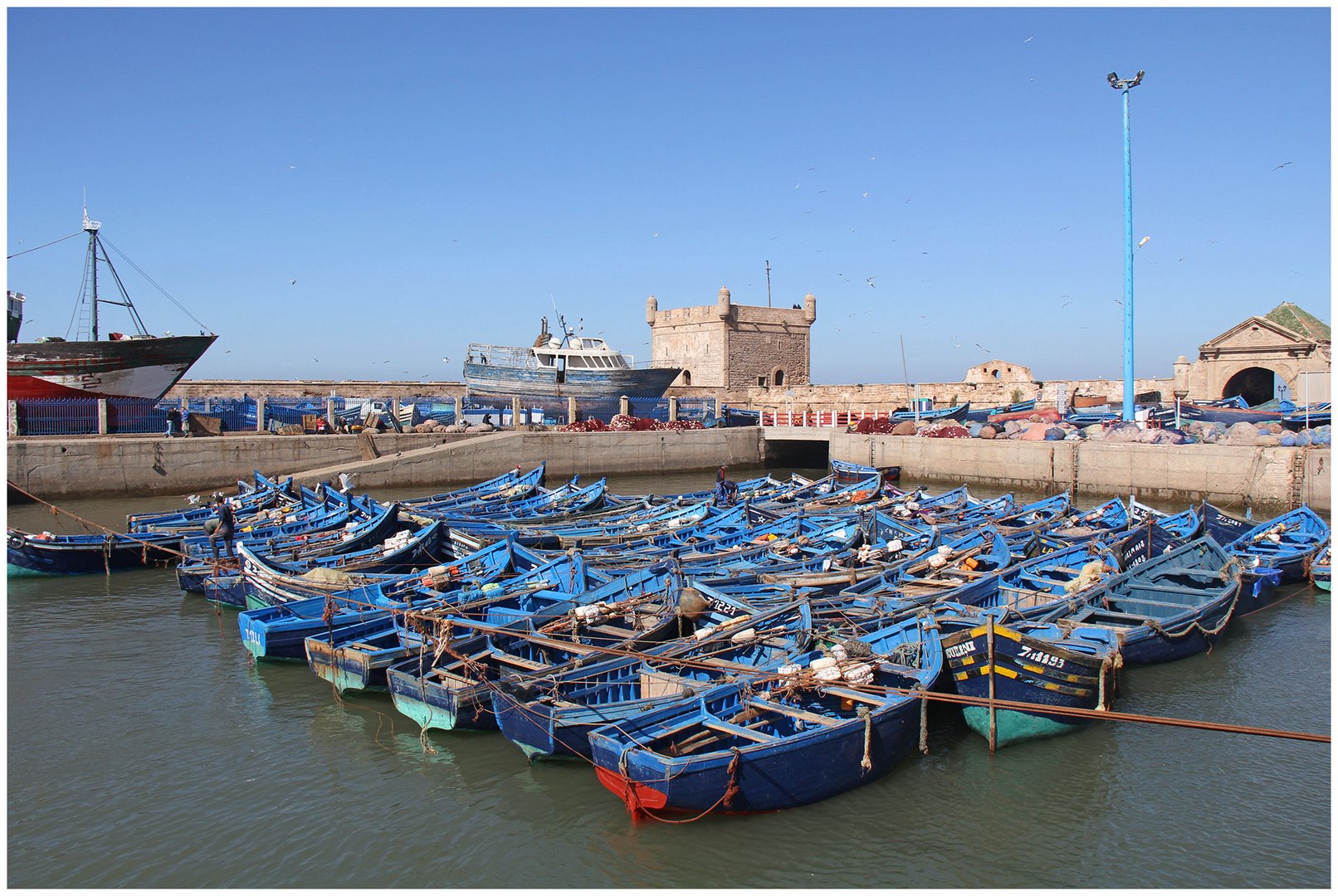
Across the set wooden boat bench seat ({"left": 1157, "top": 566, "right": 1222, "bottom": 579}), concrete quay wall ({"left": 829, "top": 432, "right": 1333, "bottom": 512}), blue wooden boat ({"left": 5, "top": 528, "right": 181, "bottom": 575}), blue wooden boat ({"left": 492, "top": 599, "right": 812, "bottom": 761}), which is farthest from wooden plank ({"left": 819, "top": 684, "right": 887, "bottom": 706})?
concrete quay wall ({"left": 829, "top": 432, "right": 1333, "bottom": 512})

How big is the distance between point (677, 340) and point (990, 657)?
52.4 meters

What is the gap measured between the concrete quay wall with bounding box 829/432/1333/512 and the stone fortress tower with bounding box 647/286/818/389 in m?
20.9

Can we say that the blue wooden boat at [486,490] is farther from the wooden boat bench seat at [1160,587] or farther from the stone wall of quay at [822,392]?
the stone wall of quay at [822,392]

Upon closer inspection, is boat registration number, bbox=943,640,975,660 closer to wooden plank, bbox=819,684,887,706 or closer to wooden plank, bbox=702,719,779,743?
wooden plank, bbox=819,684,887,706

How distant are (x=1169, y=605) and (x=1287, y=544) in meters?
7.04

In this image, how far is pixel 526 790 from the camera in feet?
30.3

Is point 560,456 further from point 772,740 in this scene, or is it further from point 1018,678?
point 772,740

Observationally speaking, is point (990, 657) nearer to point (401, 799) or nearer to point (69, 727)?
point (401, 799)

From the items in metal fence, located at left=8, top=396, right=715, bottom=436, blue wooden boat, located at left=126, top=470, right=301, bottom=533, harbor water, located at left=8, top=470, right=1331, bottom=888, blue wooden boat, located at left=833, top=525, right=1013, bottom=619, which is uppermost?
metal fence, located at left=8, top=396, right=715, bottom=436

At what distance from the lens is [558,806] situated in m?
8.93

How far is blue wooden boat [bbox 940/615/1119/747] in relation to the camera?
952 centimetres

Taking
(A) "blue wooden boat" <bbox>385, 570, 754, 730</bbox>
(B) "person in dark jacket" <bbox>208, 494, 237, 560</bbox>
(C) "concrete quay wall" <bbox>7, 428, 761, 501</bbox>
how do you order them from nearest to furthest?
(A) "blue wooden boat" <bbox>385, 570, 754, 730</bbox>
(B) "person in dark jacket" <bbox>208, 494, 237, 560</bbox>
(C) "concrete quay wall" <bbox>7, 428, 761, 501</bbox>

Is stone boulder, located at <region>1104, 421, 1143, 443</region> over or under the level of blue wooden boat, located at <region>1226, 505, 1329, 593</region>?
over

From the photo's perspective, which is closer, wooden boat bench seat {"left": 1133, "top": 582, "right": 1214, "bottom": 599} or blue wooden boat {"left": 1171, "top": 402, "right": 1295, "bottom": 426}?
wooden boat bench seat {"left": 1133, "top": 582, "right": 1214, "bottom": 599}
